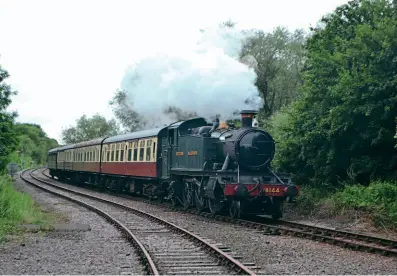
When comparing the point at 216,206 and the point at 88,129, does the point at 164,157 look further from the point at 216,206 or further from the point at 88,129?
the point at 88,129

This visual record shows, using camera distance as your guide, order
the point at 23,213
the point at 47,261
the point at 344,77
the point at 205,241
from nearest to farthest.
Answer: the point at 47,261 → the point at 205,241 → the point at 23,213 → the point at 344,77

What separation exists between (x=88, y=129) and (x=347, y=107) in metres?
78.3

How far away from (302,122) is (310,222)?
4587 mm

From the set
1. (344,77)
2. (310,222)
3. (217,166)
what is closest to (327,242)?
(310,222)

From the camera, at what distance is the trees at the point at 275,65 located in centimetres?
3609

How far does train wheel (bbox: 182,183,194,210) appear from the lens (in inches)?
666

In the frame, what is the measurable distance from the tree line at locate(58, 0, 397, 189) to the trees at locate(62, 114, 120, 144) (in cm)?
6528


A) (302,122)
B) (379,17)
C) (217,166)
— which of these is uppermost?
(379,17)

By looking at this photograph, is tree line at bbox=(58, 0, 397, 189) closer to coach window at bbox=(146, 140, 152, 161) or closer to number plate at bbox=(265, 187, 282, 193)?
coach window at bbox=(146, 140, 152, 161)

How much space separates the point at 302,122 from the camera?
17.9m

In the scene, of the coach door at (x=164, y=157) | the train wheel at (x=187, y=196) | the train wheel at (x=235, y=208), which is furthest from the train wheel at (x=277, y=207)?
the coach door at (x=164, y=157)

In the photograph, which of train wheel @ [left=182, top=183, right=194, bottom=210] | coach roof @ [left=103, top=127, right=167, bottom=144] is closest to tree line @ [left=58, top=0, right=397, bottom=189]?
coach roof @ [left=103, top=127, right=167, bottom=144]

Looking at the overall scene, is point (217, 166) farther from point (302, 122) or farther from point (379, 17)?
point (379, 17)

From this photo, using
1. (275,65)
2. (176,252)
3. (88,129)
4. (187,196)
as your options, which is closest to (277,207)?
(187,196)
